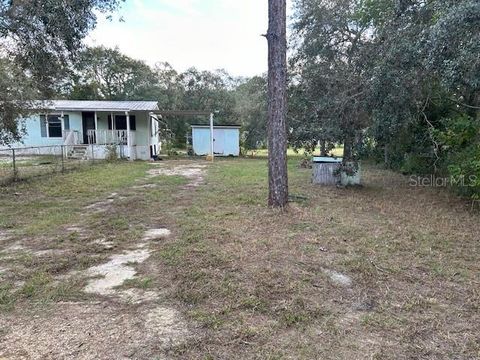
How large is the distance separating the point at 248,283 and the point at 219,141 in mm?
18964

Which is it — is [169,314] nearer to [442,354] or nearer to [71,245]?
[442,354]

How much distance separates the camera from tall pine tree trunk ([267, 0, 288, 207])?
5961 mm

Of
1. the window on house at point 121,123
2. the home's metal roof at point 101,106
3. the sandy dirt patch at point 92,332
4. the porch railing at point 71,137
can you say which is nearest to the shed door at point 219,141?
the home's metal roof at point 101,106

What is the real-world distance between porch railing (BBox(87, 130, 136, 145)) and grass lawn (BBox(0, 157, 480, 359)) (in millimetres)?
11178

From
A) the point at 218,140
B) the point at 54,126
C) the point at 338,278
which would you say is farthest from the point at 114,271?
the point at 218,140

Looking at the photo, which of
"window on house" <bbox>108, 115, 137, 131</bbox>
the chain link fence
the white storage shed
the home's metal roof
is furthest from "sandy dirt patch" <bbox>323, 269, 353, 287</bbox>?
the white storage shed

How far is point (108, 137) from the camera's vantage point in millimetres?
17578

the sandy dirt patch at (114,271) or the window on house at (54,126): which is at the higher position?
the window on house at (54,126)

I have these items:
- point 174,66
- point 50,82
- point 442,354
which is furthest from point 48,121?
point 442,354

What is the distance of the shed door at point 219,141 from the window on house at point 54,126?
27.8ft

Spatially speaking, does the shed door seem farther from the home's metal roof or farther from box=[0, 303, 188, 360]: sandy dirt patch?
box=[0, 303, 188, 360]: sandy dirt patch

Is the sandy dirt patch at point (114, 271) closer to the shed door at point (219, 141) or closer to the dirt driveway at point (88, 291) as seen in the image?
the dirt driveway at point (88, 291)

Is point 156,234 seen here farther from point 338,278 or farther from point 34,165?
point 34,165

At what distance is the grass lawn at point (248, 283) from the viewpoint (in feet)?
7.80
